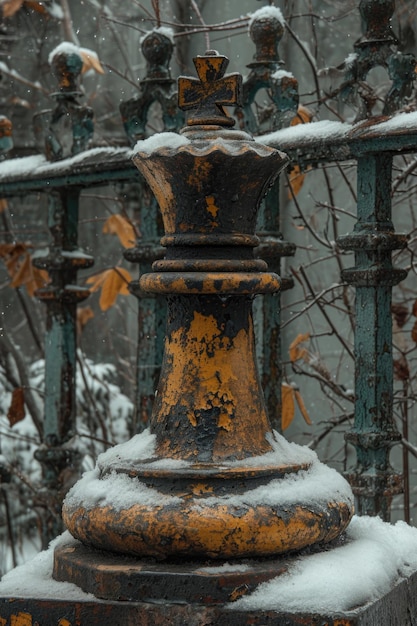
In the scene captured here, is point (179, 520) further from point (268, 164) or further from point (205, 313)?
point (268, 164)

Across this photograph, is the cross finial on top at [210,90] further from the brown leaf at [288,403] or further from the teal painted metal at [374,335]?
the brown leaf at [288,403]

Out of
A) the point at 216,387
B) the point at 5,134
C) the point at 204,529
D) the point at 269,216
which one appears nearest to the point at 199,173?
the point at 216,387

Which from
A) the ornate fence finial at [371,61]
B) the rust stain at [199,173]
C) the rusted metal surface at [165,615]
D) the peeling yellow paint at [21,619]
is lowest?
the peeling yellow paint at [21,619]

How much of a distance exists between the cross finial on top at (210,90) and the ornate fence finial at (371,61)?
0.82 metres

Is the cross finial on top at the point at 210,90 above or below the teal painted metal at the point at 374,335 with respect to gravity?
above

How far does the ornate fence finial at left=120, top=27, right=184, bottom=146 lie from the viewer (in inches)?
109

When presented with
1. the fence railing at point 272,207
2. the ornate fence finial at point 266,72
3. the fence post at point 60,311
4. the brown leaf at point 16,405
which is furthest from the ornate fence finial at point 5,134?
the ornate fence finial at point 266,72

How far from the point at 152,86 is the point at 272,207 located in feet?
1.64

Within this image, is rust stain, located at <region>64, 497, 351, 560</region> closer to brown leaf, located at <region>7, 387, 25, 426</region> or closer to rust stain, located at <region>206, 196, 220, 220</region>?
rust stain, located at <region>206, 196, 220, 220</region>

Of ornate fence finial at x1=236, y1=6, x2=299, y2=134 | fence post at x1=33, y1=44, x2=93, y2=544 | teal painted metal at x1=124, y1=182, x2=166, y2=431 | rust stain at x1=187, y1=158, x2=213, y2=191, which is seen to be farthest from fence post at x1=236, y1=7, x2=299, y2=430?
rust stain at x1=187, y1=158, x2=213, y2=191

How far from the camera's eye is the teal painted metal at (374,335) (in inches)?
93.9

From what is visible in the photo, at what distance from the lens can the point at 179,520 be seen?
1.38m

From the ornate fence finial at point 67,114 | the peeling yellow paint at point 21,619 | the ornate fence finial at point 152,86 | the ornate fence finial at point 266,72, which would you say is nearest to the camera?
the peeling yellow paint at point 21,619

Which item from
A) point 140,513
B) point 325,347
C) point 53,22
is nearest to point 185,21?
point 53,22
